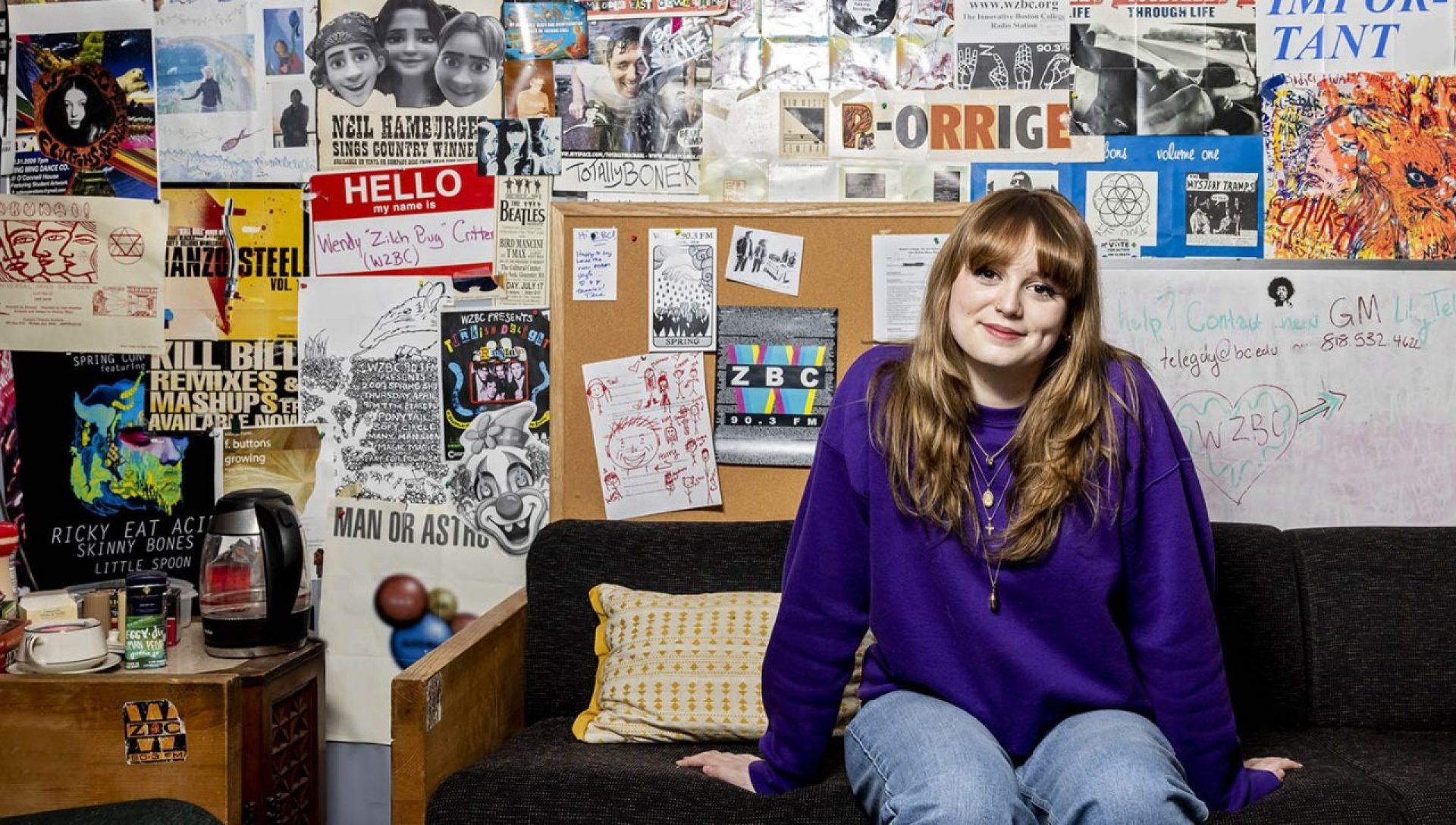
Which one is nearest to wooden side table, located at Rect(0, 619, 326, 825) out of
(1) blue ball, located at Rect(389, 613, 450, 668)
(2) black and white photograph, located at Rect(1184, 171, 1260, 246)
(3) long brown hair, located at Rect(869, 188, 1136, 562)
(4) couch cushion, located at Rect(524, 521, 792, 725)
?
(4) couch cushion, located at Rect(524, 521, 792, 725)

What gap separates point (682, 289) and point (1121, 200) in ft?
2.71

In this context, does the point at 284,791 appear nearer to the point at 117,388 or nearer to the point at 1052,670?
the point at 117,388

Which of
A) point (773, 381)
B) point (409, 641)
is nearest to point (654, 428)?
point (773, 381)

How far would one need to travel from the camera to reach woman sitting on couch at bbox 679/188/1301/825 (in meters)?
1.62

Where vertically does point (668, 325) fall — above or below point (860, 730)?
above

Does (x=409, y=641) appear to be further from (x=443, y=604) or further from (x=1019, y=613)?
(x=1019, y=613)

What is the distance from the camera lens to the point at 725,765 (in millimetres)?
1821

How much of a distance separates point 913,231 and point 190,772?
4.93ft

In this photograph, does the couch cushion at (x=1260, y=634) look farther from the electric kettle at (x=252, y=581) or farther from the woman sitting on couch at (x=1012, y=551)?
the electric kettle at (x=252, y=581)

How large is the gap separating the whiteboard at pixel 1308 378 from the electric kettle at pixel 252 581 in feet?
4.94

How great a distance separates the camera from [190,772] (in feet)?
6.17

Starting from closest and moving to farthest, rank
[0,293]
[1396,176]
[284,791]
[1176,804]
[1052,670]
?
[1176,804] < [1052,670] < [284,791] < [1396,176] < [0,293]

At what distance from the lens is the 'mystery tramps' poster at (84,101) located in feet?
8.30

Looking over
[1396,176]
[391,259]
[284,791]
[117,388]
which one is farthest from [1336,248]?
[117,388]
